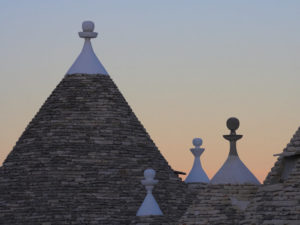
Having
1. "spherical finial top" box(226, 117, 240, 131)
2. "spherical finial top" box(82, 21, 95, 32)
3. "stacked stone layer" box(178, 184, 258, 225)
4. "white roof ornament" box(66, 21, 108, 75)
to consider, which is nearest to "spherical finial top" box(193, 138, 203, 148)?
"white roof ornament" box(66, 21, 108, 75)

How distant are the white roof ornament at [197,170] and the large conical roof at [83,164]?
11.8ft

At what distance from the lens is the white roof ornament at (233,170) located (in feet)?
168

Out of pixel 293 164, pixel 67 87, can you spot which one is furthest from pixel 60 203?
pixel 293 164

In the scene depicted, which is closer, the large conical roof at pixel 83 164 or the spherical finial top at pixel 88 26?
the large conical roof at pixel 83 164

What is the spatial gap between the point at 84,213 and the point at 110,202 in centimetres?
98

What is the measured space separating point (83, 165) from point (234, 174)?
712 centimetres

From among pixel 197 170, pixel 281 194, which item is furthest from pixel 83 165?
pixel 281 194

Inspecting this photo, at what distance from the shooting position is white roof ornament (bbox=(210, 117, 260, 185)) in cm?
5134

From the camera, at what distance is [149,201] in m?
55.6

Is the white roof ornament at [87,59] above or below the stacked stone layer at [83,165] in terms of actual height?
above

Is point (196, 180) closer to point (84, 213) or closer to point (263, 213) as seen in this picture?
point (84, 213)

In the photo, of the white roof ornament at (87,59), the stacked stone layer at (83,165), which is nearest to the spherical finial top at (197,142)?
the stacked stone layer at (83,165)

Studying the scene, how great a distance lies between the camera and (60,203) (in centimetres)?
5641

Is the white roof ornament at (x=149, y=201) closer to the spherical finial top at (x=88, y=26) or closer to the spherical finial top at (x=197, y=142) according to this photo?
the spherical finial top at (x=88, y=26)
